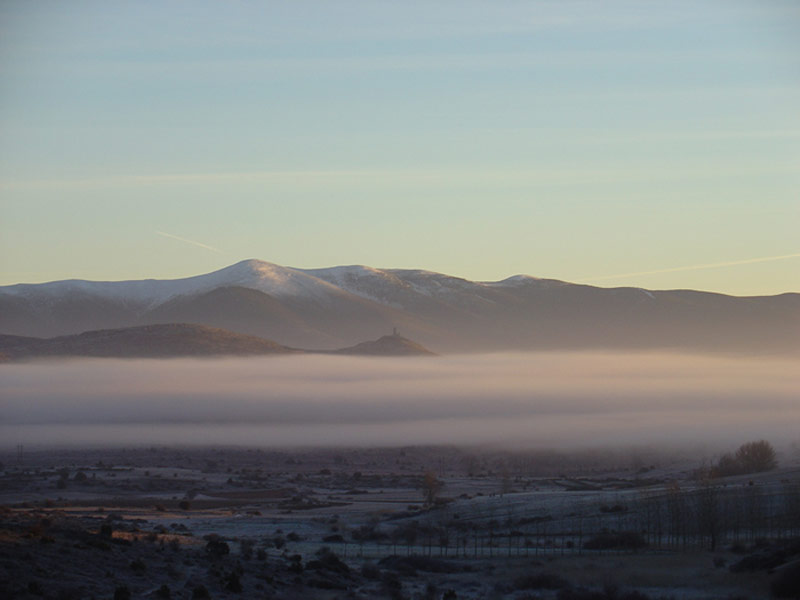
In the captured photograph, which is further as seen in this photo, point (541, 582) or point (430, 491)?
point (430, 491)

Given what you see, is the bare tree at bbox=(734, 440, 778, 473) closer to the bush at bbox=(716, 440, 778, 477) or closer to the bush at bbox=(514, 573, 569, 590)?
the bush at bbox=(716, 440, 778, 477)

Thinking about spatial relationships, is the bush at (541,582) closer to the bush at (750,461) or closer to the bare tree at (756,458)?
the bush at (750,461)

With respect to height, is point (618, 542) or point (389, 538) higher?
point (618, 542)

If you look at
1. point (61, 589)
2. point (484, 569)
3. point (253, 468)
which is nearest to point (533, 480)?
point (253, 468)

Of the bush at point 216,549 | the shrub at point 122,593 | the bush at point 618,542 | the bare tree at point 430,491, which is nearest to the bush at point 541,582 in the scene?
the bush at point 618,542

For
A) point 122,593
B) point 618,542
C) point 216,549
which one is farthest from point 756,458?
point 122,593

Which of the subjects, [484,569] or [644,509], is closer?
[484,569]

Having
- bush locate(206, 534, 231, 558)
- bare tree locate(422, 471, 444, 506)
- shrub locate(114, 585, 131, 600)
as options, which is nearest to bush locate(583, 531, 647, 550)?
bush locate(206, 534, 231, 558)

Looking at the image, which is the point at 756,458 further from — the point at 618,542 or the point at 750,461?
the point at 618,542

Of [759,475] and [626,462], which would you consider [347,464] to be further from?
[759,475]
